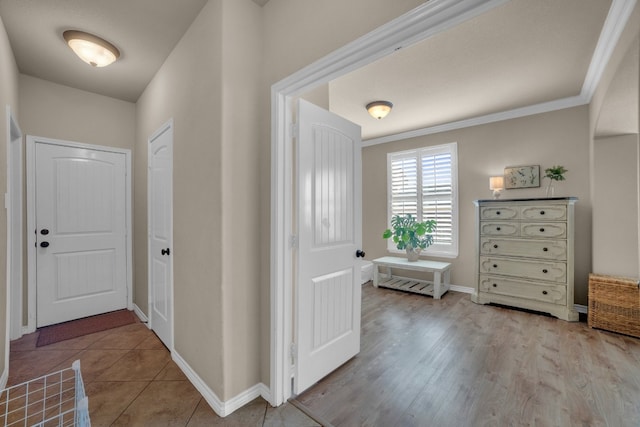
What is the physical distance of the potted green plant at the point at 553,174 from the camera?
345 centimetres

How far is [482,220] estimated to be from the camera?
374cm

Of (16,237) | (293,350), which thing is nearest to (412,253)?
(293,350)

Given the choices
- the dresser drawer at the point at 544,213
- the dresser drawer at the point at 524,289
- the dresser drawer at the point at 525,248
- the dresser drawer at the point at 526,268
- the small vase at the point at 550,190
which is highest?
the small vase at the point at 550,190

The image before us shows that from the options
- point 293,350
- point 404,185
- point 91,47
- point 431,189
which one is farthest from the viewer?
point 404,185

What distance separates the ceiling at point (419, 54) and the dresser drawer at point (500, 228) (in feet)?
4.96

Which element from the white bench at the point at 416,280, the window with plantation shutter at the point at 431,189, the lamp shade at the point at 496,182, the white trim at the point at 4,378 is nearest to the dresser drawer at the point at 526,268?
the white bench at the point at 416,280

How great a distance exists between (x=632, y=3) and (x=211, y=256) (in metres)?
3.10

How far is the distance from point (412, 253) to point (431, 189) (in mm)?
1091

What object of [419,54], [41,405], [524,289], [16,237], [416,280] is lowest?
[41,405]

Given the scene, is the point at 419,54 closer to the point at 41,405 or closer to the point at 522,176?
the point at 522,176

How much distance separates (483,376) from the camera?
7.03 feet

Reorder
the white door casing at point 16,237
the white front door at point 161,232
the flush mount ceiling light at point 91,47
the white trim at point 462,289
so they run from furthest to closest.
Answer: the white trim at point 462,289
the white door casing at point 16,237
the white front door at point 161,232
the flush mount ceiling light at point 91,47

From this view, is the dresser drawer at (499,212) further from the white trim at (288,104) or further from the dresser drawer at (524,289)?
the white trim at (288,104)

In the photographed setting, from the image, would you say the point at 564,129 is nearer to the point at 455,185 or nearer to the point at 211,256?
the point at 455,185
